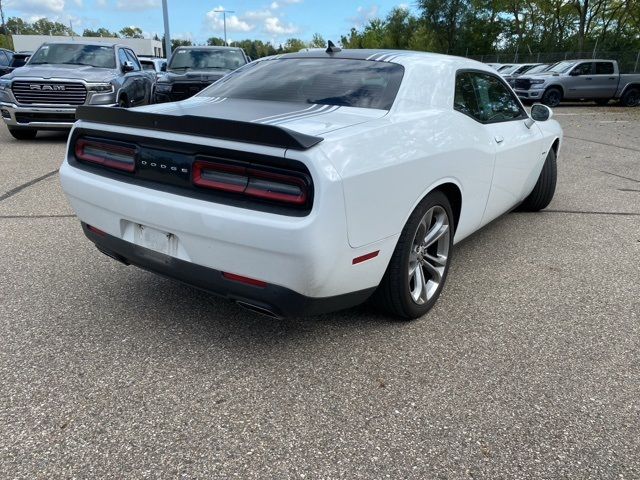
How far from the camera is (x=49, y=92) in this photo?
865 cm

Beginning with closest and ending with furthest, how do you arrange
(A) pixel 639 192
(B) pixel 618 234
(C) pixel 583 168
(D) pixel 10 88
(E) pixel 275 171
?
(E) pixel 275 171 < (B) pixel 618 234 < (A) pixel 639 192 < (C) pixel 583 168 < (D) pixel 10 88

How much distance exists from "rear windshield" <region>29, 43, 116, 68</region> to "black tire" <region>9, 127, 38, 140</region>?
1.25 meters

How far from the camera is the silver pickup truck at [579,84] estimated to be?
18.9 meters

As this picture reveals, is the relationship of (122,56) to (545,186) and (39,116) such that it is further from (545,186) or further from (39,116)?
(545,186)

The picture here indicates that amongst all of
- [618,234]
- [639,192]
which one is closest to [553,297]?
[618,234]

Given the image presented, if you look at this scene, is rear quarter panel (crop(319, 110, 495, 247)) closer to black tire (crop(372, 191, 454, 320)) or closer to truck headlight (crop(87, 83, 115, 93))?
black tire (crop(372, 191, 454, 320))

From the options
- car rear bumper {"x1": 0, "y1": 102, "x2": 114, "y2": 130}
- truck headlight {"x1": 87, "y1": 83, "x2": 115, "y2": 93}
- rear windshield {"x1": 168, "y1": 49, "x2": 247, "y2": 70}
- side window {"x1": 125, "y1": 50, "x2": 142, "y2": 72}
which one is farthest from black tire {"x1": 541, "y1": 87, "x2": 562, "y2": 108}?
car rear bumper {"x1": 0, "y1": 102, "x2": 114, "y2": 130}

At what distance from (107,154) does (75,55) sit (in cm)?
832

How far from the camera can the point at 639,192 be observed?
638 cm

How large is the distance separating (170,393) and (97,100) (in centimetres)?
774

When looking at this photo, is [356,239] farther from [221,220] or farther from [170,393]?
[170,393]

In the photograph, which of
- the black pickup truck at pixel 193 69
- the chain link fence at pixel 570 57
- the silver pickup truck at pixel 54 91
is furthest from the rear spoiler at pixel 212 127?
the chain link fence at pixel 570 57

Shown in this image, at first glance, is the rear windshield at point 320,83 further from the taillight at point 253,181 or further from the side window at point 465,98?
the taillight at point 253,181

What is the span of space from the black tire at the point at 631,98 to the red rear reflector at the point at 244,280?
22.0 meters
